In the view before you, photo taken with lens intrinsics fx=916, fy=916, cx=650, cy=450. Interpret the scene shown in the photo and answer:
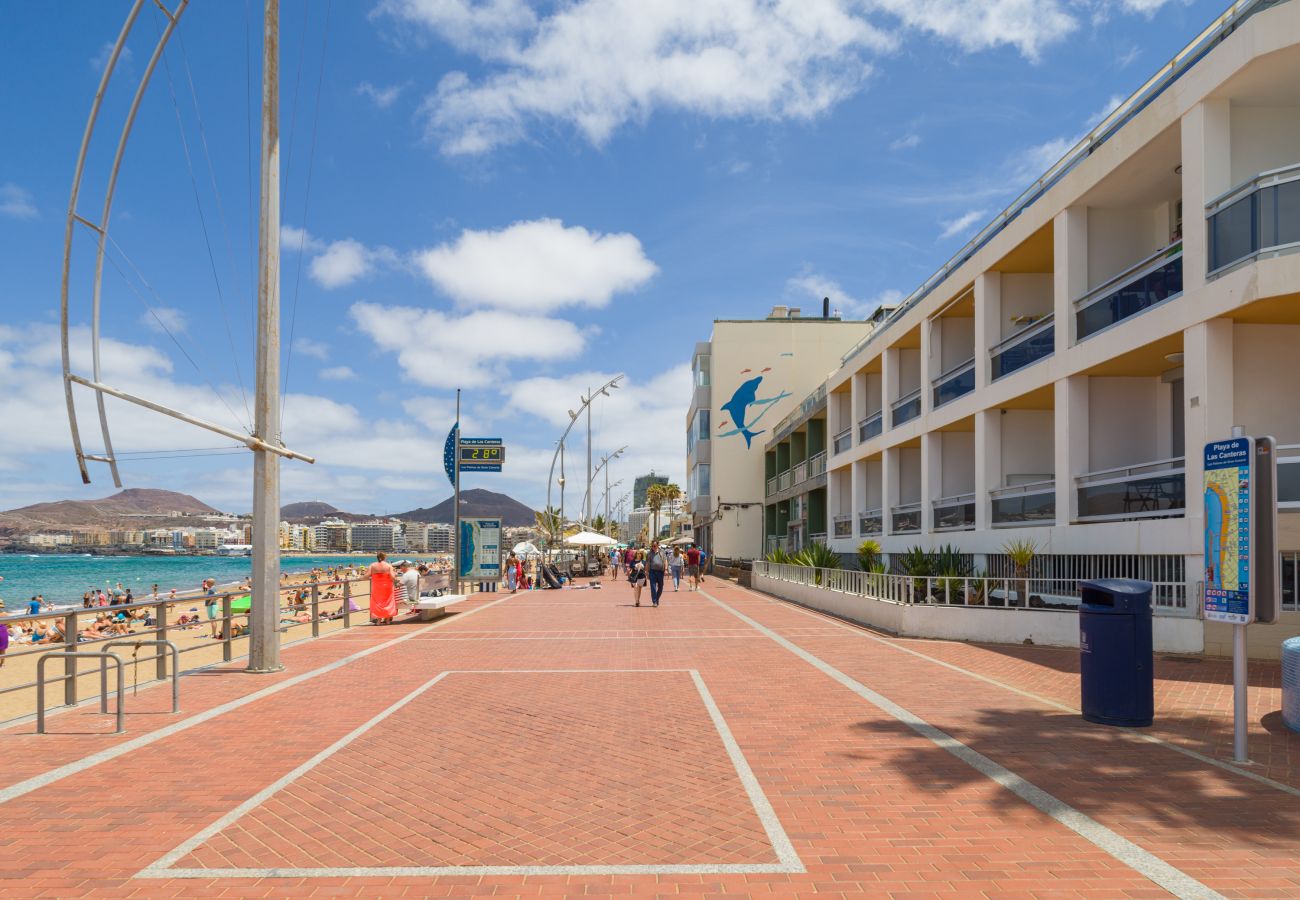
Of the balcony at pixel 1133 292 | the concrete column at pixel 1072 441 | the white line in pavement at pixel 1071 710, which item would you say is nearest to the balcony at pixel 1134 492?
the concrete column at pixel 1072 441

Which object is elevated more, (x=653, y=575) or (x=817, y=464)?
(x=817, y=464)

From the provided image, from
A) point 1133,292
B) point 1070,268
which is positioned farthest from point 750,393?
point 1133,292

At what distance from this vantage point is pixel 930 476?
24.3m

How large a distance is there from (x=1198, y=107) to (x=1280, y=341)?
3.56 metres

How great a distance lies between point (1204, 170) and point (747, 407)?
41.3 meters

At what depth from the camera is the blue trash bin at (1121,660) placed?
802 cm

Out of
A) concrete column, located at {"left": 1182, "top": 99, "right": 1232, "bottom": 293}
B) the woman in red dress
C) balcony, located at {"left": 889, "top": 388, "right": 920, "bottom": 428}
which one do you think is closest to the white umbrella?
balcony, located at {"left": 889, "top": 388, "right": 920, "bottom": 428}

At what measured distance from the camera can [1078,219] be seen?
661 inches

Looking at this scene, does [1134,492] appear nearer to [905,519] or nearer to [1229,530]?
[1229,530]

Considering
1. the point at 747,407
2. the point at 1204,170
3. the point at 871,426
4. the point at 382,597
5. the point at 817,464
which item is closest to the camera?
the point at 1204,170

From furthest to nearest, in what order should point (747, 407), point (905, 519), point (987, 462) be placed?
1. point (747, 407)
2. point (905, 519)
3. point (987, 462)

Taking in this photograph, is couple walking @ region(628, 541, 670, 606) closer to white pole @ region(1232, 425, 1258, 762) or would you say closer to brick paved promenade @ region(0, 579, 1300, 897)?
brick paved promenade @ region(0, 579, 1300, 897)

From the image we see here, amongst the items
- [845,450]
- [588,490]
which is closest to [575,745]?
[845,450]

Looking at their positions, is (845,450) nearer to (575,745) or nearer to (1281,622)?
(1281,622)
